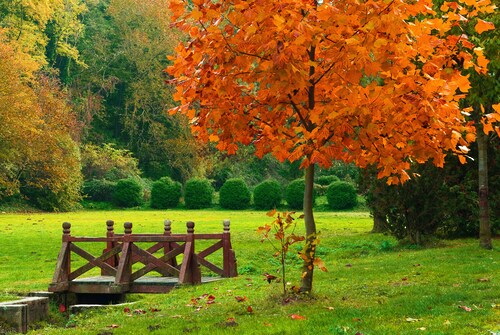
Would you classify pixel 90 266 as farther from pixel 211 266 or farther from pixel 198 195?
pixel 198 195

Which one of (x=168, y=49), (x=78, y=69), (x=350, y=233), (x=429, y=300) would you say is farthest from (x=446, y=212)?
(x=78, y=69)

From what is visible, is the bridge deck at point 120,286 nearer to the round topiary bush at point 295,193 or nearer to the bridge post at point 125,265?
the bridge post at point 125,265

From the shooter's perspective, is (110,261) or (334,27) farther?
(110,261)

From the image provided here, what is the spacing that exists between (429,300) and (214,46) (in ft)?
14.4

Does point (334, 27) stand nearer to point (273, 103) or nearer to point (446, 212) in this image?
point (273, 103)

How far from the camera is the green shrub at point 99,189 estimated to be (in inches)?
2205

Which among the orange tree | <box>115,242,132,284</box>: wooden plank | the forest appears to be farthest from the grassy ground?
the forest

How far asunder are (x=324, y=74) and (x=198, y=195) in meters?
44.6

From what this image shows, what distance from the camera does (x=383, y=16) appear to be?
794 centimetres

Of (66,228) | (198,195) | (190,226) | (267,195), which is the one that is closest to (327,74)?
(190,226)

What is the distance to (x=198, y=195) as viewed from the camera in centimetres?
5334

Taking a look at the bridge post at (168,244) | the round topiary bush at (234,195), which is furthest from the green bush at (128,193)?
the bridge post at (168,244)

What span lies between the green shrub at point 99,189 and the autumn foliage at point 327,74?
47035 millimetres

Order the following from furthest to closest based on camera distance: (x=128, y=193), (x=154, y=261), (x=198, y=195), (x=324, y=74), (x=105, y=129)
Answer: (x=105, y=129), (x=128, y=193), (x=198, y=195), (x=154, y=261), (x=324, y=74)
